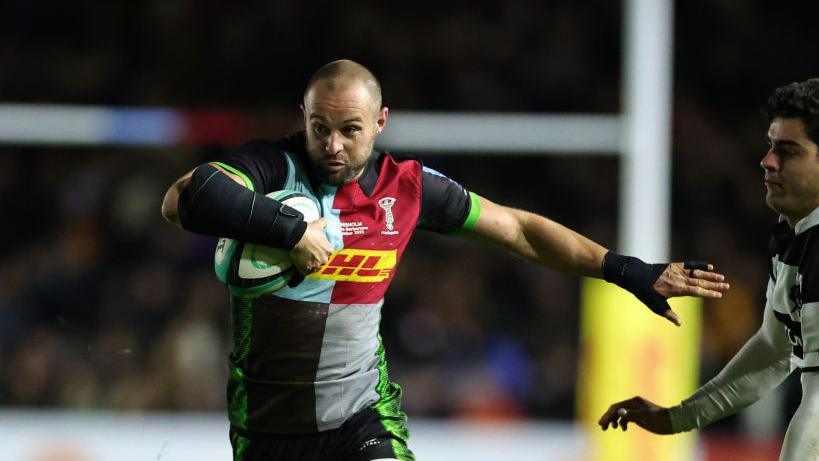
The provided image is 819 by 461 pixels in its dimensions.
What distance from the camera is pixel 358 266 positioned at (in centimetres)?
369

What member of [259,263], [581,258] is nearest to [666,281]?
[581,258]

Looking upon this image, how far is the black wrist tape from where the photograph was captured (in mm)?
3312

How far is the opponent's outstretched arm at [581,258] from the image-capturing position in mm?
3682

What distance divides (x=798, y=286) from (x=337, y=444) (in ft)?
4.30

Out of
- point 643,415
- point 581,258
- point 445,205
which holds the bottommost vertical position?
point 643,415

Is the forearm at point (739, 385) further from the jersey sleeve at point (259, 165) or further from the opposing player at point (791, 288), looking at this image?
the jersey sleeve at point (259, 165)

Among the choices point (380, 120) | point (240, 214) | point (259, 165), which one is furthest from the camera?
point (380, 120)

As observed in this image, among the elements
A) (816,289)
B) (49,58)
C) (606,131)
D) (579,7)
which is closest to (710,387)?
(816,289)

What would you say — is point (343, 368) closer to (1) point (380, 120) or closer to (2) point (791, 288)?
(1) point (380, 120)

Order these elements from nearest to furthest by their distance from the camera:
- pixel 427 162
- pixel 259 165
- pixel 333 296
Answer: pixel 259 165 → pixel 333 296 → pixel 427 162

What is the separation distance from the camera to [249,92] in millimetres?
8250

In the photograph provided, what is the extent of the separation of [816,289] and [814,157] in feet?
1.18

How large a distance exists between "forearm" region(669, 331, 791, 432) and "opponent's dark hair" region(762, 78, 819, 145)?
66cm

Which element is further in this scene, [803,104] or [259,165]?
[259,165]
